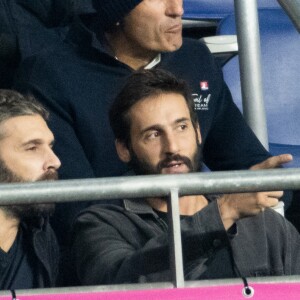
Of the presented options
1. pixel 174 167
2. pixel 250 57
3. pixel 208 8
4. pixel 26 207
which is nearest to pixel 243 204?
pixel 174 167

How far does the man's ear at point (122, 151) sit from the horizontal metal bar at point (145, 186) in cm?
90

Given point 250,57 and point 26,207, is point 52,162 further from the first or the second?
Answer: point 250,57

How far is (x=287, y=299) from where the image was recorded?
9.03 ft

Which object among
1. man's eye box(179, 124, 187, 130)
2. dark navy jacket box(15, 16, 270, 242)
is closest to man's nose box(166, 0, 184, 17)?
dark navy jacket box(15, 16, 270, 242)

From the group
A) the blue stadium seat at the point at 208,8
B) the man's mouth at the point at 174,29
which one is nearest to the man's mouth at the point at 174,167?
the man's mouth at the point at 174,29

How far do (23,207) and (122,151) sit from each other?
29cm

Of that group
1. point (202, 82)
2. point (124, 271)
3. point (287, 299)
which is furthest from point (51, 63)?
point (287, 299)

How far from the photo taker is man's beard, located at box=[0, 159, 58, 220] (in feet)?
11.3

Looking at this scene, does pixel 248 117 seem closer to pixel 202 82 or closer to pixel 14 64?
pixel 202 82

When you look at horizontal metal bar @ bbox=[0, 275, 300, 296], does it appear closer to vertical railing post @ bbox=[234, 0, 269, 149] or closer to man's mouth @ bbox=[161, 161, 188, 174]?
man's mouth @ bbox=[161, 161, 188, 174]

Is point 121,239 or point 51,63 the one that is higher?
point 51,63

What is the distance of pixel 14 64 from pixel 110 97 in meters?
0.93

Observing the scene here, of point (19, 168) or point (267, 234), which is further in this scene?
point (19, 168)

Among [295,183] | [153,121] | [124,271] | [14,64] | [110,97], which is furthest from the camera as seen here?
[14,64]
